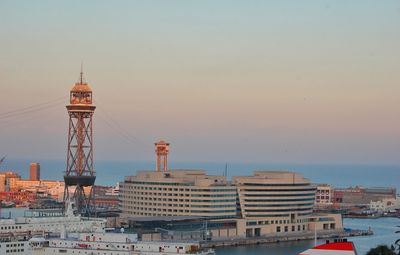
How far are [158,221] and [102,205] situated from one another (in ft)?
133

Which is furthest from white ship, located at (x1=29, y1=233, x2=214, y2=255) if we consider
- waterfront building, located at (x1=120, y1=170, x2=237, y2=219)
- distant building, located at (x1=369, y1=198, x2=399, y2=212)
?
distant building, located at (x1=369, y1=198, x2=399, y2=212)

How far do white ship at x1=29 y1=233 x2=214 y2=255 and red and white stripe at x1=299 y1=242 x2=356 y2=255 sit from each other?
16.8m

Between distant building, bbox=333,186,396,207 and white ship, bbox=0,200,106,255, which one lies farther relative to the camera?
distant building, bbox=333,186,396,207

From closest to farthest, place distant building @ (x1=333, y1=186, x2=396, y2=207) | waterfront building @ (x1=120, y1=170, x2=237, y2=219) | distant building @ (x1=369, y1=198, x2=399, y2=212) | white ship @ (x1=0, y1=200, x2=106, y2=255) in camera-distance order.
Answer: white ship @ (x1=0, y1=200, x2=106, y2=255), waterfront building @ (x1=120, y1=170, x2=237, y2=219), distant building @ (x1=369, y1=198, x2=399, y2=212), distant building @ (x1=333, y1=186, x2=396, y2=207)

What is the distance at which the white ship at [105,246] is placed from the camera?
37.1 metres

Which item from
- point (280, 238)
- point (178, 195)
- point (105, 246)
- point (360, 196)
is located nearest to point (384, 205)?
point (360, 196)

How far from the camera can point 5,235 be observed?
1639 inches

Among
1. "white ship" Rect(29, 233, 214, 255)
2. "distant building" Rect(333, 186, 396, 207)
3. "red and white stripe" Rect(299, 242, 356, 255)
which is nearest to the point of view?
"red and white stripe" Rect(299, 242, 356, 255)

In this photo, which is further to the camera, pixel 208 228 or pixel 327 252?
pixel 208 228

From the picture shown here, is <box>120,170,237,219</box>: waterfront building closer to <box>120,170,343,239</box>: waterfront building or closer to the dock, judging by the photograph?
<box>120,170,343,239</box>: waterfront building

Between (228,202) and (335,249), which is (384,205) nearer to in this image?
(228,202)

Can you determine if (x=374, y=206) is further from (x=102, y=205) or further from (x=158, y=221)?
(x=158, y=221)

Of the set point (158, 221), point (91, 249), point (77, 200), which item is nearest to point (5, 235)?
point (91, 249)

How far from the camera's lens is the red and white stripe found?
2009 cm
